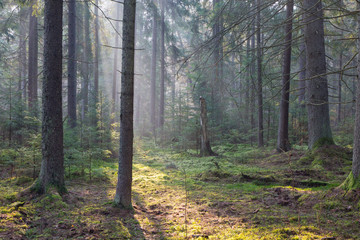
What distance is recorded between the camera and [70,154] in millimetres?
7641

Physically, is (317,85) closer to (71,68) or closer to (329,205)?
(329,205)

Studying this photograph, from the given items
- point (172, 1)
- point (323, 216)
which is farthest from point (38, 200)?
point (172, 1)

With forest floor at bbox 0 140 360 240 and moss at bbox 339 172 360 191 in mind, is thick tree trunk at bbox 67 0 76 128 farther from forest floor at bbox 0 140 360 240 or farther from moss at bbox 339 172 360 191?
moss at bbox 339 172 360 191

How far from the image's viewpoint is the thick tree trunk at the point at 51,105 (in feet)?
17.0

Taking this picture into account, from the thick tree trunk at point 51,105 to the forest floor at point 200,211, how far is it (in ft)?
1.49

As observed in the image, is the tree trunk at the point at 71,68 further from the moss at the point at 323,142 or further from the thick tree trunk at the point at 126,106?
the moss at the point at 323,142

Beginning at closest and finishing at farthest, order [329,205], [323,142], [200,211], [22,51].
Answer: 1. [329,205]
2. [200,211]
3. [323,142]
4. [22,51]

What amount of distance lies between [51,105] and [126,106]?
1917 millimetres

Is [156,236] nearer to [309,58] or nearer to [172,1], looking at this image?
[309,58]

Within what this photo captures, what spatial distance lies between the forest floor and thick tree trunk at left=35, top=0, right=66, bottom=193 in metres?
0.45

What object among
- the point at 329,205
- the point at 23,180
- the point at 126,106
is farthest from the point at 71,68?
→ the point at 329,205

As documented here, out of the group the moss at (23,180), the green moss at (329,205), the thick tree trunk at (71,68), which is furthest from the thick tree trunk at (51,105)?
the thick tree trunk at (71,68)

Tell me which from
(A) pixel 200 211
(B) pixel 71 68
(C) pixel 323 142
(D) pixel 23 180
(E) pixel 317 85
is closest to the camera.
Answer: (A) pixel 200 211

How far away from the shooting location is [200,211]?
4609mm
